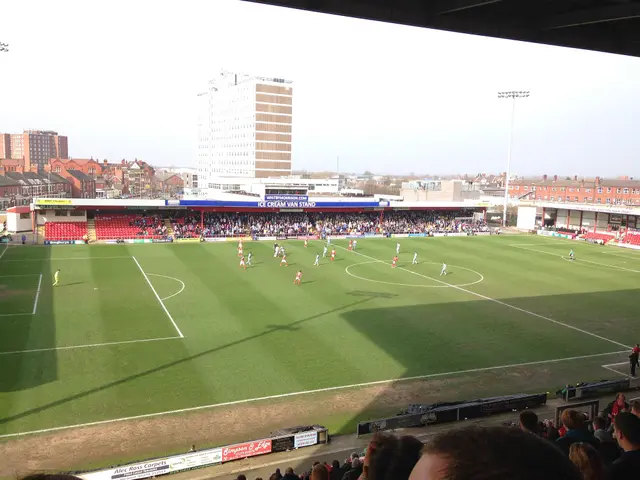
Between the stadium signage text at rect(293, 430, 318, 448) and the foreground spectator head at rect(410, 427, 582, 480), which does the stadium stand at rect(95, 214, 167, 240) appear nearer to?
the stadium signage text at rect(293, 430, 318, 448)

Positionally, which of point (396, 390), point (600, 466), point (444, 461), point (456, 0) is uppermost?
point (456, 0)

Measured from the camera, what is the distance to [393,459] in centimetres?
306

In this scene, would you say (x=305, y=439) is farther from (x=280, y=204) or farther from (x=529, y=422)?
(x=280, y=204)

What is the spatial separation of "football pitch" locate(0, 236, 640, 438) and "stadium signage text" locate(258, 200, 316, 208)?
1371 cm

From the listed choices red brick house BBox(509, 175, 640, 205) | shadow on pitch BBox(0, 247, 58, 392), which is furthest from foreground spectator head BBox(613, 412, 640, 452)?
red brick house BBox(509, 175, 640, 205)

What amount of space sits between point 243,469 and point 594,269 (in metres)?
40.4

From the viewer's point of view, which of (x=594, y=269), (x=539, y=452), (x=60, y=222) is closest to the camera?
(x=539, y=452)

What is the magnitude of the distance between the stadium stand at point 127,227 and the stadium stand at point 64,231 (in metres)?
1.54

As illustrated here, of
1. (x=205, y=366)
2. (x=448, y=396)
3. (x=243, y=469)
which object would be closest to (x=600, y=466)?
(x=243, y=469)

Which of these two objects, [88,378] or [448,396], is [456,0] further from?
[88,378]

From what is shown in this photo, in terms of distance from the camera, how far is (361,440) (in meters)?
15.1

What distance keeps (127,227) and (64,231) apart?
584cm

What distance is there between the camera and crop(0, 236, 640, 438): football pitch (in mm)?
18906

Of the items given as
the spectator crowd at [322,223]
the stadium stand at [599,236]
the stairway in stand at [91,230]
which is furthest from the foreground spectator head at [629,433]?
the stadium stand at [599,236]
